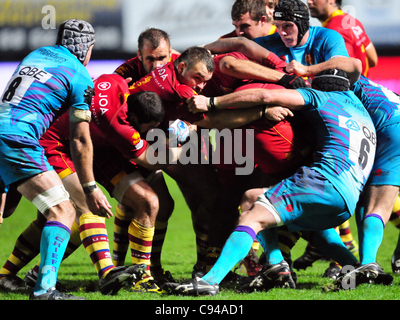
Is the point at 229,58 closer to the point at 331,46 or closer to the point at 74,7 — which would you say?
the point at 331,46

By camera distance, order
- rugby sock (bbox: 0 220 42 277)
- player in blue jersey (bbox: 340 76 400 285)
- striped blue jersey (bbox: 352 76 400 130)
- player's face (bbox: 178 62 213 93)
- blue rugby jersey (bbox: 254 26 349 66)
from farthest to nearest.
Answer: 1. blue rugby jersey (bbox: 254 26 349 66)
2. striped blue jersey (bbox: 352 76 400 130)
3. rugby sock (bbox: 0 220 42 277)
4. player's face (bbox: 178 62 213 93)
5. player in blue jersey (bbox: 340 76 400 285)

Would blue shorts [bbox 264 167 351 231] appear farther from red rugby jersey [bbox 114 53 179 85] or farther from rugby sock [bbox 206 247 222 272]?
red rugby jersey [bbox 114 53 179 85]

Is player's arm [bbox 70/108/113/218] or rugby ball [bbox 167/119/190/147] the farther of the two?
rugby ball [bbox 167/119/190/147]

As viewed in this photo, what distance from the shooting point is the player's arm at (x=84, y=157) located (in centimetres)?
369

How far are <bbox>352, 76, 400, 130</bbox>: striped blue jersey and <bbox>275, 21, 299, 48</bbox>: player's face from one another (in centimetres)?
75

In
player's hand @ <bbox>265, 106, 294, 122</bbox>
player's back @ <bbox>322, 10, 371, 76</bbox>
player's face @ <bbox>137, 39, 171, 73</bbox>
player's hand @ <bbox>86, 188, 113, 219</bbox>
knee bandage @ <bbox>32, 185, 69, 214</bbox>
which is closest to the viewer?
knee bandage @ <bbox>32, 185, 69, 214</bbox>

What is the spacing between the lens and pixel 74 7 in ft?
49.0

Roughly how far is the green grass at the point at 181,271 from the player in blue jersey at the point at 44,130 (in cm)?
52

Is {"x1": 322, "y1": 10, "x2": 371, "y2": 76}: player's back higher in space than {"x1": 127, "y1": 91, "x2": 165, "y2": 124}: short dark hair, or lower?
higher

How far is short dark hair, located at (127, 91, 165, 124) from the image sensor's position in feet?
13.7

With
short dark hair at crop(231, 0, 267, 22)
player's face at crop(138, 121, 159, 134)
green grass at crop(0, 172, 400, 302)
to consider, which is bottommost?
green grass at crop(0, 172, 400, 302)

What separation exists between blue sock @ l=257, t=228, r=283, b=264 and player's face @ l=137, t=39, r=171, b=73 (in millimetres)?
2051

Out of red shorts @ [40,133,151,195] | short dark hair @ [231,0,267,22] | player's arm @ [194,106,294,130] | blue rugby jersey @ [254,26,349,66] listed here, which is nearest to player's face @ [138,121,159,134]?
red shorts @ [40,133,151,195]
